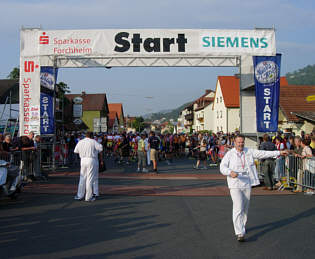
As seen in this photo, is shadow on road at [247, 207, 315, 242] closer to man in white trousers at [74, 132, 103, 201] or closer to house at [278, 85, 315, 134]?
man in white trousers at [74, 132, 103, 201]

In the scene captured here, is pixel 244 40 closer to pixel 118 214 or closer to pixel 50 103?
pixel 50 103

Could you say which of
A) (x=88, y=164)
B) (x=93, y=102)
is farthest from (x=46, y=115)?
(x=93, y=102)

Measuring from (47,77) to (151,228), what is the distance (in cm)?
1148

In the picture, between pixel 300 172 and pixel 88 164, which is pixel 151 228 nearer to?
pixel 88 164

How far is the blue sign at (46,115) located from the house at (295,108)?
14.4 meters

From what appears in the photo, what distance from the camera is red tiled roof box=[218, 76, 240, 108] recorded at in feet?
168

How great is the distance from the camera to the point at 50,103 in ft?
52.2

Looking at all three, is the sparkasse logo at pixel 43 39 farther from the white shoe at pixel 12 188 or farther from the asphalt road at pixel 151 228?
the white shoe at pixel 12 188

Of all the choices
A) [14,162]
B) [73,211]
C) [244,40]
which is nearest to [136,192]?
[73,211]

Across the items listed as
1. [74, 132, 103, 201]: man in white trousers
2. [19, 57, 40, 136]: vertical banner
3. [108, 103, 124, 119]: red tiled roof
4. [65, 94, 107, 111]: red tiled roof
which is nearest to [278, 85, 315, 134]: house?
[19, 57, 40, 136]: vertical banner

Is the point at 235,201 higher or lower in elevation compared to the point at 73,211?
higher

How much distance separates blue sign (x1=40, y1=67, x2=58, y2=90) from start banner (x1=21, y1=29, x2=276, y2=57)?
2.42 ft

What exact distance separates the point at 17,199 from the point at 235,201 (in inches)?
250

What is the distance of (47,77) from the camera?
1581 centimetres
